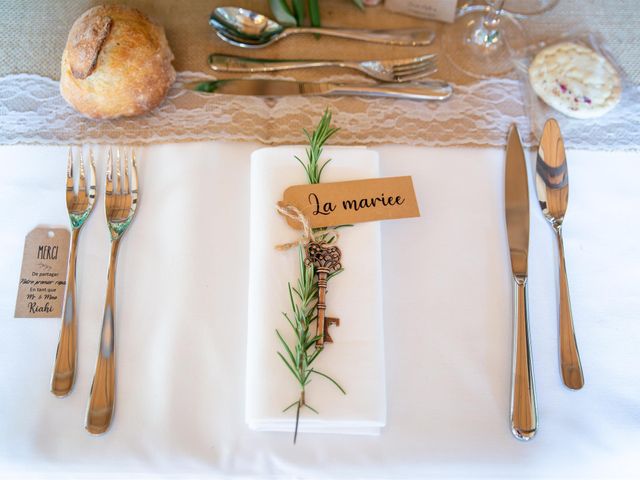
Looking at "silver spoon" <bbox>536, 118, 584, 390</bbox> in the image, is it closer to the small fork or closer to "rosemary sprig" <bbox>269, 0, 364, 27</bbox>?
the small fork

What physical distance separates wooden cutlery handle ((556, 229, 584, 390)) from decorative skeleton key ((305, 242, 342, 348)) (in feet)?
1.22

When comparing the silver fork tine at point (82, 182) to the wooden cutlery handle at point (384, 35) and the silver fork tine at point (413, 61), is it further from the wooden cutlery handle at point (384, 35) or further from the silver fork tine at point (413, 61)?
the silver fork tine at point (413, 61)

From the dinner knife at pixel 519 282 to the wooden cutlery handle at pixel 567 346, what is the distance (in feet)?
0.21

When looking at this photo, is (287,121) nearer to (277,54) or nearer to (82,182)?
(277,54)

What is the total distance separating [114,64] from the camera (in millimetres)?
788

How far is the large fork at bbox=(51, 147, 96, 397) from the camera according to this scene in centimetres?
70

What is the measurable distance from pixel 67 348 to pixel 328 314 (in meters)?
0.42

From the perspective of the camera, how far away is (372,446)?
2.25ft

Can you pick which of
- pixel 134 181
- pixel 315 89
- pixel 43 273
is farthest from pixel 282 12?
pixel 43 273

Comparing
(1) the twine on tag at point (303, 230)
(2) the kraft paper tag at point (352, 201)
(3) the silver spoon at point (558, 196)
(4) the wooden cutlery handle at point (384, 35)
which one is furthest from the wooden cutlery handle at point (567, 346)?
(4) the wooden cutlery handle at point (384, 35)

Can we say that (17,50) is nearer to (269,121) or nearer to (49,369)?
(269,121)

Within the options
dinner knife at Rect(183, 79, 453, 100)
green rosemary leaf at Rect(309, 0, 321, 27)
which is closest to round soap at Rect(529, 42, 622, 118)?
dinner knife at Rect(183, 79, 453, 100)

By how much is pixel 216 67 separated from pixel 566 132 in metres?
0.70

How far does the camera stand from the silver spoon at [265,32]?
94 centimetres
